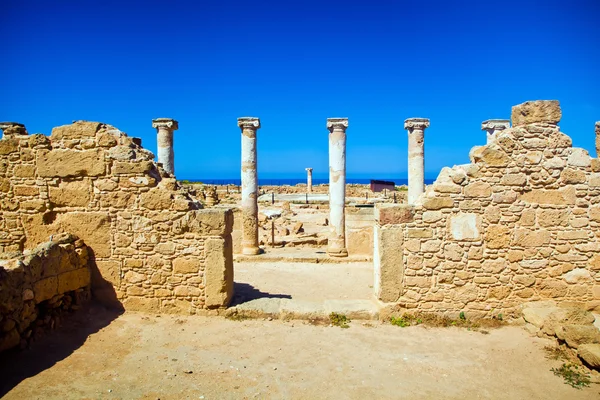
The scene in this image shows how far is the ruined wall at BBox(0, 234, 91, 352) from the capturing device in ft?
17.0

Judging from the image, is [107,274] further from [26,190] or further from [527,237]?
[527,237]

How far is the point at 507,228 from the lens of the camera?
22.6 ft

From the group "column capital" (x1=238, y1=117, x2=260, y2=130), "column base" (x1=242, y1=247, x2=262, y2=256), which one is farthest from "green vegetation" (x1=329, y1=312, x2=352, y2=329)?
"column capital" (x1=238, y1=117, x2=260, y2=130)

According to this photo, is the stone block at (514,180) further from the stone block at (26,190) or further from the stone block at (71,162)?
the stone block at (26,190)

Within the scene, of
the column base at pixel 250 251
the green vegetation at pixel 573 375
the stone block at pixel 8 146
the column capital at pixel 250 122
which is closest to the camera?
the green vegetation at pixel 573 375

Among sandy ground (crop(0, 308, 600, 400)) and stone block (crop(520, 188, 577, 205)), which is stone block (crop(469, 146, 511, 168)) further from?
sandy ground (crop(0, 308, 600, 400))

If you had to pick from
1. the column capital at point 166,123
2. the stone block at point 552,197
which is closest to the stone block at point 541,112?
the stone block at point 552,197

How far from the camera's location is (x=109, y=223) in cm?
700

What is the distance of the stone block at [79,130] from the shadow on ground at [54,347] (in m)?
2.90

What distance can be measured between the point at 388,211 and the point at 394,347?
7.19ft

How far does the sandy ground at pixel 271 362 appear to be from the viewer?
185 inches

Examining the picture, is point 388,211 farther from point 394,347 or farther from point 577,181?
point 577,181

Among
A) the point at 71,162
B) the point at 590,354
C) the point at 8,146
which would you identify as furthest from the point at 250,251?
the point at 590,354

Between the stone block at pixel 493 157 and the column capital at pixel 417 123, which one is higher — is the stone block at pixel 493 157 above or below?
below
